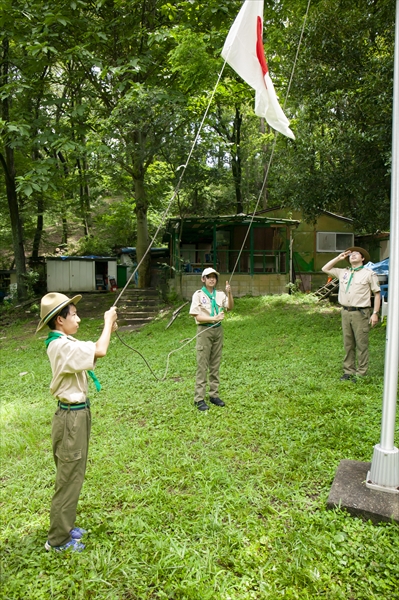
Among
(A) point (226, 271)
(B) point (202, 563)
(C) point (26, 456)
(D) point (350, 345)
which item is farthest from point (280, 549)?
(A) point (226, 271)

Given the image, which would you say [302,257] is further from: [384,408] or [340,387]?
[384,408]

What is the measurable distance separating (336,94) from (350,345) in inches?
202

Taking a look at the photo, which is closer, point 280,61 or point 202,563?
point 202,563

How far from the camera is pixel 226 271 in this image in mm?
16750

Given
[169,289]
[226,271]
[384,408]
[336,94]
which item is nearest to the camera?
[384,408]

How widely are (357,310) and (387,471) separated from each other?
114 inches

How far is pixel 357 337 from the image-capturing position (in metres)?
5.40

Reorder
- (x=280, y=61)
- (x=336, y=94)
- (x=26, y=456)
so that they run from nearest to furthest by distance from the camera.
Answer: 1. (x=26, y=456)
2. (x=336, y=94)
3. (x=280, y=61)

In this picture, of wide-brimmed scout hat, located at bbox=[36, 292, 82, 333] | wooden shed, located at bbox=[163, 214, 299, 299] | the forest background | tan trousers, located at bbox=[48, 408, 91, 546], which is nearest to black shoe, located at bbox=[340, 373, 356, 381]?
the forest background

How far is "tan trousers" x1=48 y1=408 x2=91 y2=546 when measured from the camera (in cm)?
246

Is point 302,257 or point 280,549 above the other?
point 302,257

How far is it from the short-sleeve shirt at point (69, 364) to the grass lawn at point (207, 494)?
1046 mm

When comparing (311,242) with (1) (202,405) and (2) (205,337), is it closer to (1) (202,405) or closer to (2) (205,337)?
(2) (205,337)

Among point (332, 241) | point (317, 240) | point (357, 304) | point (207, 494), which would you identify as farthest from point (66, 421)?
point (332, 241)
